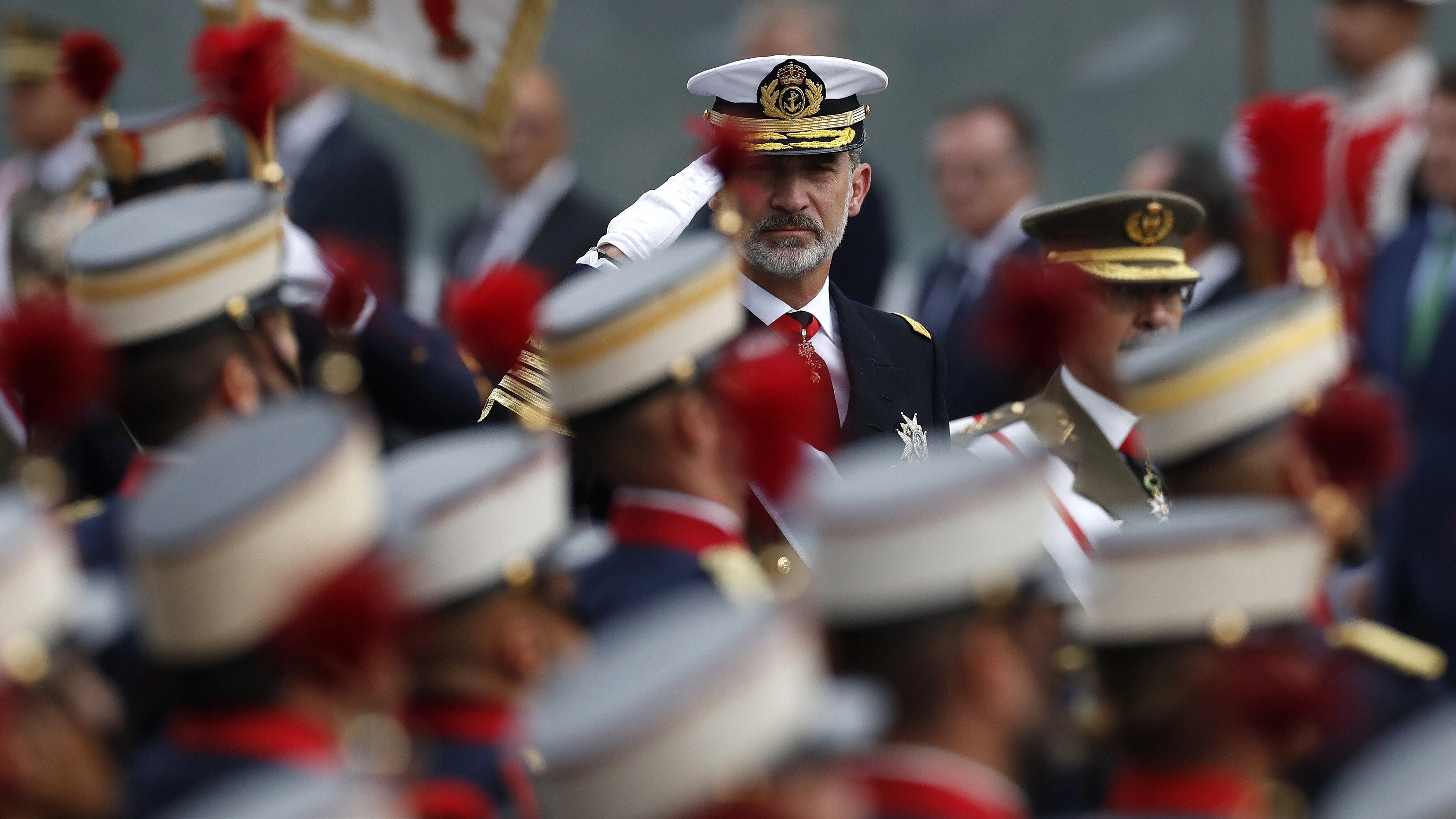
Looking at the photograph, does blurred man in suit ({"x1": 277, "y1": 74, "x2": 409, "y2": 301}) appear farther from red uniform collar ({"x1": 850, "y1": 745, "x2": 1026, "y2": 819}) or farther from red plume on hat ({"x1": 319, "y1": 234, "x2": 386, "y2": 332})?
red uniform collar ({"x1": 850, "y1": 745, "x2": 1026, "y2": 819})

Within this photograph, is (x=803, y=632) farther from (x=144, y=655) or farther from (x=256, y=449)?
(x=144, y=655)

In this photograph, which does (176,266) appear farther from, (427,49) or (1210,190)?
(1210,190)

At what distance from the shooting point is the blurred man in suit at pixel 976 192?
23.4 ft

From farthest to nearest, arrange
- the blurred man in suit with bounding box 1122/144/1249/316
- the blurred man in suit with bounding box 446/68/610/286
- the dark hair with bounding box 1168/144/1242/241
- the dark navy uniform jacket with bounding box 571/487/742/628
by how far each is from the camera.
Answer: the blurred man in suit with bounding box 446/68/610/286 < the dark hair with bounding box 1168/144/1242/241 < the blurred man in suit with bounding box 1122/144/1249/316 < the dark navy uniform jacket with bounding box 571/487/742/628

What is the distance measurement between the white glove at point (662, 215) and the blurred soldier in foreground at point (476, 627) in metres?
1.60

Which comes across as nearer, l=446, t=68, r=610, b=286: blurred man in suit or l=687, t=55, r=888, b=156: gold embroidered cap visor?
l=687, t=55, r=888, b=156: gold embroidered cap visor

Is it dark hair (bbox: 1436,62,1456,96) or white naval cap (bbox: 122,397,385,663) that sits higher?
white naval cap (bbox: 122,397,385,663)

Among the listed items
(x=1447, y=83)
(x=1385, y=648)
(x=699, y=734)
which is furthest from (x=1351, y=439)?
(x=1447, y=83)

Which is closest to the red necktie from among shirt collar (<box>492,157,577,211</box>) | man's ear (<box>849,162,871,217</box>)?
man's ear (<box>849,162,871,217</box>)

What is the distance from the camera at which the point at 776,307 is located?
4.57 metres

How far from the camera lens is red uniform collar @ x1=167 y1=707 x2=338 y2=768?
2.37 meters

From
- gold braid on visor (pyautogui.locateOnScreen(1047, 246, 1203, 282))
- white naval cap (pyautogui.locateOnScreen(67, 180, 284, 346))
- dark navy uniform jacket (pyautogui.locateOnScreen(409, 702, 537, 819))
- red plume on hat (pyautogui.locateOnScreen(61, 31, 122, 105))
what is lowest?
gold braid on visor (pyautogui.locateOnScreen(1047, 246, 1203, 282))

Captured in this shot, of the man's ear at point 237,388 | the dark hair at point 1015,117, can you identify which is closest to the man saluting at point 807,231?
the man's ear at point 237,388

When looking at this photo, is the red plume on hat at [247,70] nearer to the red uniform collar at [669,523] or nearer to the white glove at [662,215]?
the white glove at [662,215]
